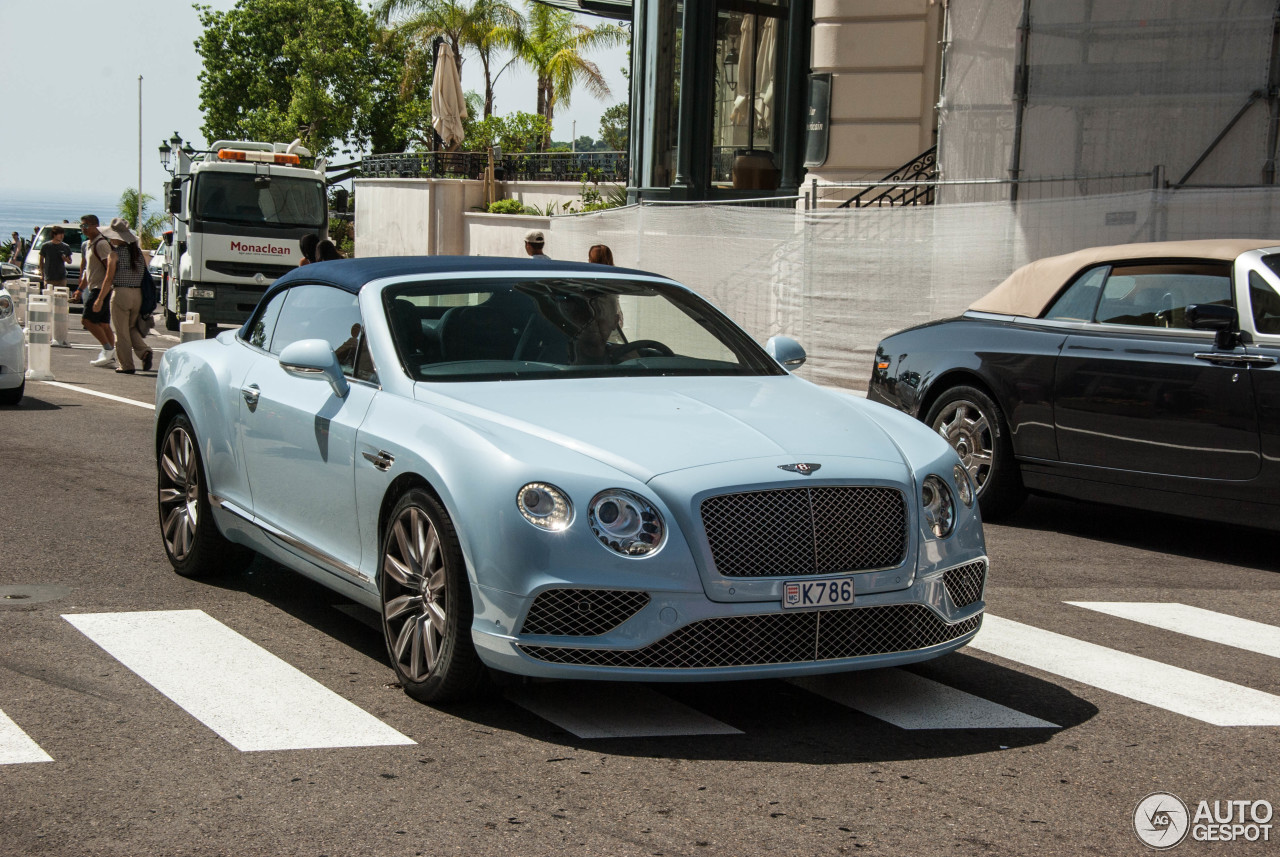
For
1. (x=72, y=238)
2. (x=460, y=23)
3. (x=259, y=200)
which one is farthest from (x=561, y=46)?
(x=259, y=200)

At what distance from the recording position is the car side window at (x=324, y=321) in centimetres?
616

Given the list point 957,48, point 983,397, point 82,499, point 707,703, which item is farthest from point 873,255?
point 707,703

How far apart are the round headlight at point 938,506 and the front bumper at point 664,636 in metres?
0.32

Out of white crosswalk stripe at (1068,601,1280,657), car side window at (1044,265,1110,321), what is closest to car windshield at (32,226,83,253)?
car side window at (1044,265,1110,321)

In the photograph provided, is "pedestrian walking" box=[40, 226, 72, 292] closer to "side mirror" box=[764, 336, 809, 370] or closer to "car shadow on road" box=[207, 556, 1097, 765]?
"side mirror" box=[764, 336, 809, 370]

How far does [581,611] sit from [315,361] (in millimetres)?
1696

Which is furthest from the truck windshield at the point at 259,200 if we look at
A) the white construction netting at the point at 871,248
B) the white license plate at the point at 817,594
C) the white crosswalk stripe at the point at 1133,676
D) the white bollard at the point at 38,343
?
the white license plate at the point at 817,594

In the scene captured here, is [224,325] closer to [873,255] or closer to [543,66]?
[873,255]

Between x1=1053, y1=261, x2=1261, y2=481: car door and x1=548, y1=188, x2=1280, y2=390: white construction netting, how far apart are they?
3.85 metres

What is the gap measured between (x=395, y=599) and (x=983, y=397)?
5.00 m

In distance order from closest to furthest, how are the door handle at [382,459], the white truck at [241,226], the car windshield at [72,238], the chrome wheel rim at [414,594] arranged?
the chrome wheel rim at [414,594] < the door handle at [382,459] < the white truck at [241,226] < the car windshield at [72,238]

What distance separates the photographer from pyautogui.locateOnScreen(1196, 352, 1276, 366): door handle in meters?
7.83

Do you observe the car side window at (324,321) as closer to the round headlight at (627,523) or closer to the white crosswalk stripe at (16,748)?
the round headlight at (627,523)

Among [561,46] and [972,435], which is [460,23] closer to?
[561,46]
